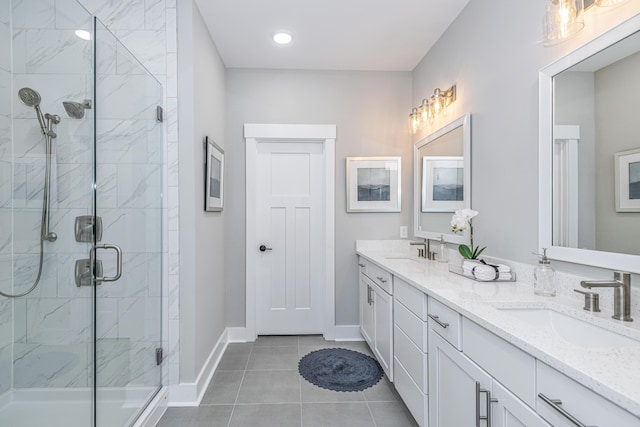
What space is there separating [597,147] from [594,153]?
26mm

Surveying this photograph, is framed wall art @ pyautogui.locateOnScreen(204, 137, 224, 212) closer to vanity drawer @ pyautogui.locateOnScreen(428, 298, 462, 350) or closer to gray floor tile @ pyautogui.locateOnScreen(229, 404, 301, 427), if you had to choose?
gray floor tile @ pyautogui.locateOnScreen(229, 404, 301, 427)

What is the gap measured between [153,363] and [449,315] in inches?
72.0

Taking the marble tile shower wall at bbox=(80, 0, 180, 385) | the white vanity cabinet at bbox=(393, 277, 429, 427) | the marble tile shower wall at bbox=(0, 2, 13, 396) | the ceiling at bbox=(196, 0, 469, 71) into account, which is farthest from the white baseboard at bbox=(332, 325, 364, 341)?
the ceiling at bbox=(196, 0, 469, 71)

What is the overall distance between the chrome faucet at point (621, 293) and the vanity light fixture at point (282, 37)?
8.46ft

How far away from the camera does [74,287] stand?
5.16ft

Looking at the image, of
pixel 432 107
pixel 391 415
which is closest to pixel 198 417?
pixel 391 415

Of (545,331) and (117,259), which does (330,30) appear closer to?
(117,259)

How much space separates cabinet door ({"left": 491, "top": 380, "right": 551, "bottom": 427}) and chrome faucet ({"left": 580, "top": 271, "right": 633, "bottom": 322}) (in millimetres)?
480

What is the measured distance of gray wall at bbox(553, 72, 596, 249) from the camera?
1304mm

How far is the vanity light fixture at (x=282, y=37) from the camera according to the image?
2639 mm

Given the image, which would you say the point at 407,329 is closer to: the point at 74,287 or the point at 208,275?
the point at 208,275

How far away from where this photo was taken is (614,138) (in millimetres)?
1204

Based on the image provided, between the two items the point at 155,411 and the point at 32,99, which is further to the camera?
the point at 155,411

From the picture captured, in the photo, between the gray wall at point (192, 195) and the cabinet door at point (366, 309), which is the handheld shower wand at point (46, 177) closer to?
the gray wall at point (192, 195)
